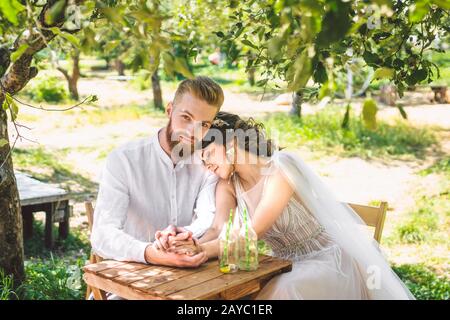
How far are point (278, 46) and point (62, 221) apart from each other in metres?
5.34

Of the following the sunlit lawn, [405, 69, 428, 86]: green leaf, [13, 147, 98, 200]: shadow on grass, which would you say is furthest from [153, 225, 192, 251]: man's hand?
[13, 147, 98, 200]: shadow on grass

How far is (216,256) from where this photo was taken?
2.93 metres

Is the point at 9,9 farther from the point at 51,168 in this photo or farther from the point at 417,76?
the point at 51,168

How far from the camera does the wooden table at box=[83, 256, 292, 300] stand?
94.7 inches

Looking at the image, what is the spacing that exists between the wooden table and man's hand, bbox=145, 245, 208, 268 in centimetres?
3

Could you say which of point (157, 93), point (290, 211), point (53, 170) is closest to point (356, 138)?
point (53, 170)

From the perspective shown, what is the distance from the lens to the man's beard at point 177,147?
3322 mm

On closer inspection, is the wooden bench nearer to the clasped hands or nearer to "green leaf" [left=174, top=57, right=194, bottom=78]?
the clasped hands

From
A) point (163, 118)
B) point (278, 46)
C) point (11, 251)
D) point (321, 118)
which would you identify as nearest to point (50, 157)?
point (163, 118)

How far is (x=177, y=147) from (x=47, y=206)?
331cm

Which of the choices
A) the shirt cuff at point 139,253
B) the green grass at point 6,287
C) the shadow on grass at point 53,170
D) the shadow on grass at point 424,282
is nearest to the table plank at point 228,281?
the shirt cuff at point 139,253

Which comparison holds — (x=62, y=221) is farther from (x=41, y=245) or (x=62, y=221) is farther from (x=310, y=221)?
(x=310, y=221)

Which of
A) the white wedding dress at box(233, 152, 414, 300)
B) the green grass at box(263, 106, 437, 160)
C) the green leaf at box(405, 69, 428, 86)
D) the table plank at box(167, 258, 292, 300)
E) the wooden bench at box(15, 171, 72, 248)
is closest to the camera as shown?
the table plank at box(167, 258, 292, 300)

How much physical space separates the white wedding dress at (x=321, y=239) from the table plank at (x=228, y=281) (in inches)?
5.7
